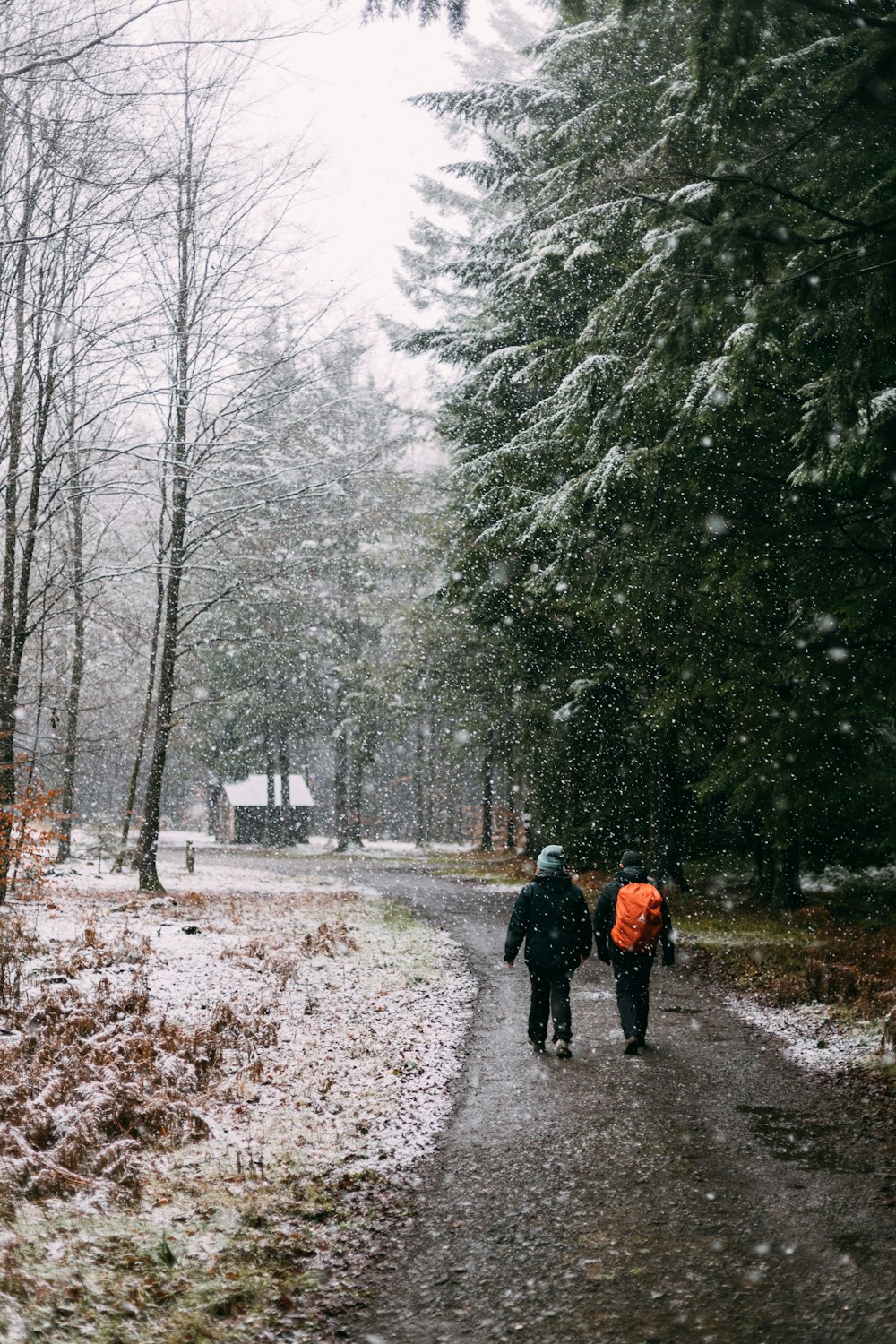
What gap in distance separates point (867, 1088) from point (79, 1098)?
5616mm

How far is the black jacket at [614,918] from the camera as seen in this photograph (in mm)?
9156

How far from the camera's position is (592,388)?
35.8ft

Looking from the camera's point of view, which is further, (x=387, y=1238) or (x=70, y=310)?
(x=70, y=310)

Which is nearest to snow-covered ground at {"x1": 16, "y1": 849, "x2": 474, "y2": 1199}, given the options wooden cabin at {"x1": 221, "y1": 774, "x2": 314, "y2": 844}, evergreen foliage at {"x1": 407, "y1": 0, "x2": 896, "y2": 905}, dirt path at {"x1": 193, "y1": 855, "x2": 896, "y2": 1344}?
dirt path at {"x1": 193, "y1": 855, "x2": 896, "y2": 1344}

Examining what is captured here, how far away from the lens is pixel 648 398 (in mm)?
10133

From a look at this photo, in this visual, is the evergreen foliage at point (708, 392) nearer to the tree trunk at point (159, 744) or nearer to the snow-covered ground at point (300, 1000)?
the snow-covered ground at point (300, 1000)

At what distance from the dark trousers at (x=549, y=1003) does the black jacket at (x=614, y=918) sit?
588 mm

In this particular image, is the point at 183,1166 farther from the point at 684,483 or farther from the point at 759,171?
the point at 759,171

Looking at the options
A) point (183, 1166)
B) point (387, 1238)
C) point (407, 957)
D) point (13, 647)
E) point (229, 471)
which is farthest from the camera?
point (229, 471)

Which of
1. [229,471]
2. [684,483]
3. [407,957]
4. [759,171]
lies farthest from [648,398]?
[229,471]

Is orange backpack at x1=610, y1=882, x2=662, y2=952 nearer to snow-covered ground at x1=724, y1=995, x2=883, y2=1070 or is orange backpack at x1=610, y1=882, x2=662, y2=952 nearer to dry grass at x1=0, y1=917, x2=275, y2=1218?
snow-covered ground at x1=724, y1=995, x2=883, y2=1070

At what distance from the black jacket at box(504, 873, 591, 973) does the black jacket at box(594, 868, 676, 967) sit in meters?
0.28

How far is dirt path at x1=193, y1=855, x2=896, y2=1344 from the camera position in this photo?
4.01m

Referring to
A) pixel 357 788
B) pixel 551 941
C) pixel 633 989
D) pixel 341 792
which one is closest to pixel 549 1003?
pixel 551 941
